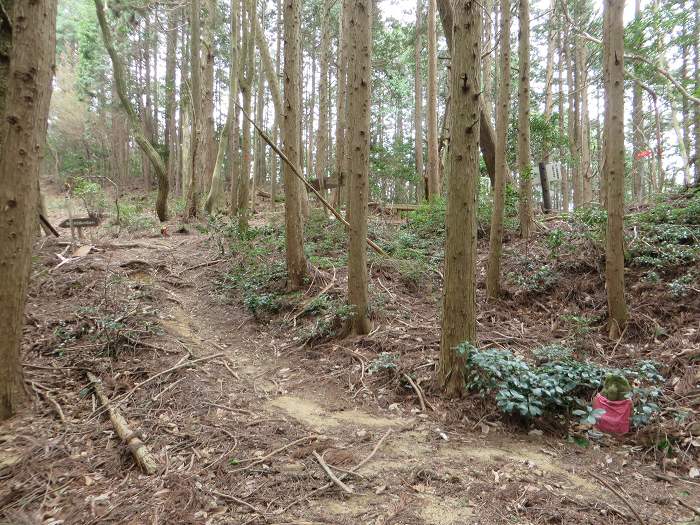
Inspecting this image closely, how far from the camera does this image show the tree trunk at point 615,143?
472cm

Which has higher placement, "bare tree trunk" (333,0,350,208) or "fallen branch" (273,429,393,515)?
"bare tree trunk" (333,0,350,208)

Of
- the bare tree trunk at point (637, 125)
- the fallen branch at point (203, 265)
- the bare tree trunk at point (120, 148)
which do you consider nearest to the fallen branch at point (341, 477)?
the fallen branch at point (203, 265)

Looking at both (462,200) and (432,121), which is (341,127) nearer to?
(432,121)

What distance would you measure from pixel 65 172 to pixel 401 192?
2478cm

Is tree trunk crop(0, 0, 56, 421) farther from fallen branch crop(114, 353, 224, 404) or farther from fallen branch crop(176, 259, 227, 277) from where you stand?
fallen branch crop(176, 259, 227, 277)

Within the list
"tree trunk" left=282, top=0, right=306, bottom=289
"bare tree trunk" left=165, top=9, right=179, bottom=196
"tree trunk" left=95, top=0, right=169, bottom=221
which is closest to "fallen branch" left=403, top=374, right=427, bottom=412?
"tree trunk" left=282, top=0, right=306, bottom=289

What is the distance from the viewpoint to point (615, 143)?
4867mm

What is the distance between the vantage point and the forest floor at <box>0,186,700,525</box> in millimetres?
2533

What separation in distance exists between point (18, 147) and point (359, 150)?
352 centimetres

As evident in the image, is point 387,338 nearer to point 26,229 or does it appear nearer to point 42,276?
point 26,229

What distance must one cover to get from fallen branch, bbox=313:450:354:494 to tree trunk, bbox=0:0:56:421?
249cm

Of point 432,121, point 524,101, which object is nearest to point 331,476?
point 524,101

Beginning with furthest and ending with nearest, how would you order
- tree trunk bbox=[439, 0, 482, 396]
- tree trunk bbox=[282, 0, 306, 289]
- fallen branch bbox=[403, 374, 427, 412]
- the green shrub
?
tree trunk bbox=[282, 0, 306, 289]
fallen branch bbox=[403, 374, 427, 412]
tree trunk bbox=[439, 0, 482, 396]
the green shrub

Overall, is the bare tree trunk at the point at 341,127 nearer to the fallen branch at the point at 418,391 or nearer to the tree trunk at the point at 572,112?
the fallen branch at the point at 418,391
